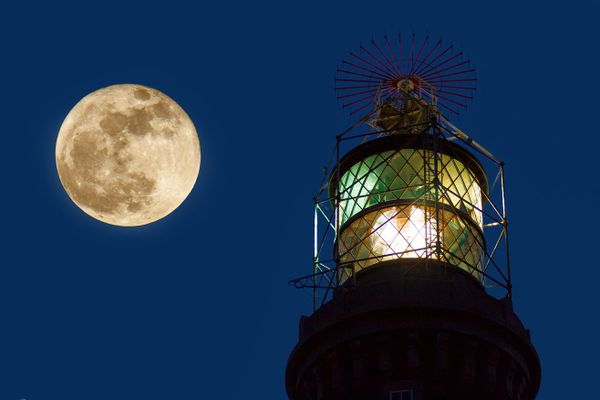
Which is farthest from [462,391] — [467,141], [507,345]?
[467,141]

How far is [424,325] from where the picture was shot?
5041 centimetres

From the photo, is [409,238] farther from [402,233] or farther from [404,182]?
[404,182]

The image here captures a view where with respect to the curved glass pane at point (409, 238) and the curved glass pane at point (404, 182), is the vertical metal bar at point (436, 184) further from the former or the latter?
the curved glass pane at point (409, 238)

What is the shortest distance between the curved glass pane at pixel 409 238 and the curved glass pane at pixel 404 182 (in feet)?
1.87

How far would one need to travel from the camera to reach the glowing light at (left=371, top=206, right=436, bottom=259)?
5375 cm

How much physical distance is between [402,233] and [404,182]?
7.30 feet

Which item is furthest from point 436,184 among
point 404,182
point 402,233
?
point 404,182

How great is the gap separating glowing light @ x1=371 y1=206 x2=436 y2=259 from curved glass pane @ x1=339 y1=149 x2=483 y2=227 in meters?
0.67

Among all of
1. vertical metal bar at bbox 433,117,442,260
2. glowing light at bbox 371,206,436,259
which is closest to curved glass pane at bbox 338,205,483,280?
glowing light at bbox 371,206,436,259

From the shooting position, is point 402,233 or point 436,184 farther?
point 402,233

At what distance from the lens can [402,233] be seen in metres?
54.3

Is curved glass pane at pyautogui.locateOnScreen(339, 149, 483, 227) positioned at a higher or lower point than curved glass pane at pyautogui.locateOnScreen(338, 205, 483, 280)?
higher

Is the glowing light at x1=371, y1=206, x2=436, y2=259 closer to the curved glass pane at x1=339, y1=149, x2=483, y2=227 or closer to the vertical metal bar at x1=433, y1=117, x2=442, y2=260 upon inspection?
the vertical metal bar at x1=433, y1=117, x2=442, y2=260

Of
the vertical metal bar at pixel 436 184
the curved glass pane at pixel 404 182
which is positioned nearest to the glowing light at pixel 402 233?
the vertical metal bar at pixel 436 184
